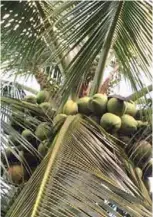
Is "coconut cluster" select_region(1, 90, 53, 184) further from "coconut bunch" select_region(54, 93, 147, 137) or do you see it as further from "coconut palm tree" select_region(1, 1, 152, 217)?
"coconut bunch" select_region(54, 93, 147, 137)

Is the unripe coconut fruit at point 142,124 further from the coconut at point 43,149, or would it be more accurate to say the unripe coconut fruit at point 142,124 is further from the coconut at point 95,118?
the coconut at point 43,149

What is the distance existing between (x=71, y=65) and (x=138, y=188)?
28.6 inches

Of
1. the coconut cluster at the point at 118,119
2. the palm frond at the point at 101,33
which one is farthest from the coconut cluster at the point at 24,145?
the palm frond at the point at 101,33

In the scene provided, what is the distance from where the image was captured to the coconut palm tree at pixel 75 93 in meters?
2.02

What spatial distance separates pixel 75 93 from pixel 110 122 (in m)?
0.31

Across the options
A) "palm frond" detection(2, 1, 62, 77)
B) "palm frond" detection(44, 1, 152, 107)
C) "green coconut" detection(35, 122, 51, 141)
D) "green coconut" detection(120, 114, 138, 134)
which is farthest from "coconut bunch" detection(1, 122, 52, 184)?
"palm frond" detection(2, 1, 62, 77)

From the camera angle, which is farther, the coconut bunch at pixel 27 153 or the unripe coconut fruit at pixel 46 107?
the unripe coconut fruit at pixel 46 107

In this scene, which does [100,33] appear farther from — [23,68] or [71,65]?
[23,68]

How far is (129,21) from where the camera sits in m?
2.72

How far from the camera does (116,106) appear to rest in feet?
8.51

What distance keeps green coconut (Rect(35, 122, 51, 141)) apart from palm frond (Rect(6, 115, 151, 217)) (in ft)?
0.52

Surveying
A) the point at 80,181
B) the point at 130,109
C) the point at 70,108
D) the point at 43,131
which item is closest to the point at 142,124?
the point at 130,109

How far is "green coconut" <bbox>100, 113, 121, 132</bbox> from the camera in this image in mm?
2545

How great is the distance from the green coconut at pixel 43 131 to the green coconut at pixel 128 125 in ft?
1.18
